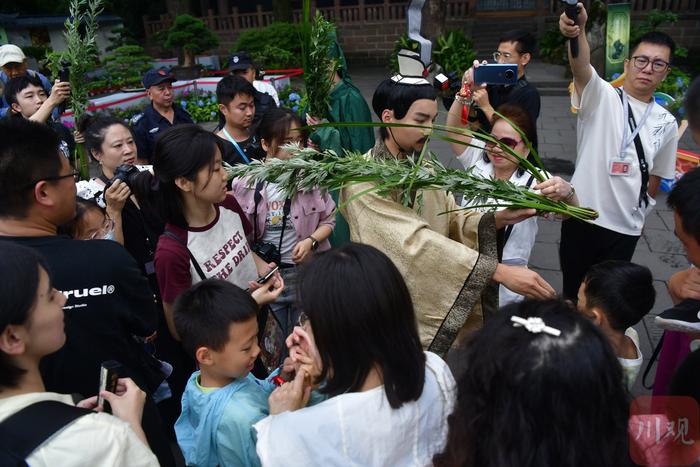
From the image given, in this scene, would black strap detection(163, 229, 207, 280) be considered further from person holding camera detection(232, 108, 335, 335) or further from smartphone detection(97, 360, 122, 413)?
smartphone detection(97, 360, 122, 413)

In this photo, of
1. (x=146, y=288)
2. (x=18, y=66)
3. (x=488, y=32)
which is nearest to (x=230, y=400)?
(x=146, y=288)

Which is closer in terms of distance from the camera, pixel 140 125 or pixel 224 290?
pixel 224 290

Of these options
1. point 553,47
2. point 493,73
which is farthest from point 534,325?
point 553,47

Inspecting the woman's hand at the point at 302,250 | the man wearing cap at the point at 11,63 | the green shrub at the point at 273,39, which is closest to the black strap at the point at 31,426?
the woman's hand at the point at 302,250

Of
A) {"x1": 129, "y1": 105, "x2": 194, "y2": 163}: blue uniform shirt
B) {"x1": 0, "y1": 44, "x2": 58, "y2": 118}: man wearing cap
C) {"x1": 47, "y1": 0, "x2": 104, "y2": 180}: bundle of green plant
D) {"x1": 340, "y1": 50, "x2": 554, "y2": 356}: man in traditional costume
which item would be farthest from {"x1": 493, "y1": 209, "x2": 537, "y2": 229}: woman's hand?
{"x1": 0, "y1": 44, "x2": 58, "y2": 118}: man wearing cap

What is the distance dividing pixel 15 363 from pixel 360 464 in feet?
3.06

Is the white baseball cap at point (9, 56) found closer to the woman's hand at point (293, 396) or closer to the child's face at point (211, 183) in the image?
the child's face at point (211, 183)

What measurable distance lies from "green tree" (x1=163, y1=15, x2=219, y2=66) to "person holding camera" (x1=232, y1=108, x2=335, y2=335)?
42.9ft

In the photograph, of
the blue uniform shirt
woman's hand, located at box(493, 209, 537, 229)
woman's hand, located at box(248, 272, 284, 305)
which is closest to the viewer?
woman's hand, located at box(493, 209, 537, 229)

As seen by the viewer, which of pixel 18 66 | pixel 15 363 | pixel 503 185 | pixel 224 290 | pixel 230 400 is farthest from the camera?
pixel 18 66

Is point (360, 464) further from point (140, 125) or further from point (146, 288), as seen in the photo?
point (140, 125)

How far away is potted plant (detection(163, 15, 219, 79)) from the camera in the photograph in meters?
14.5

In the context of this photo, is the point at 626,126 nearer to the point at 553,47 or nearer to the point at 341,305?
the point at 341,305

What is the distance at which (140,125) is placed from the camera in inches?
182
